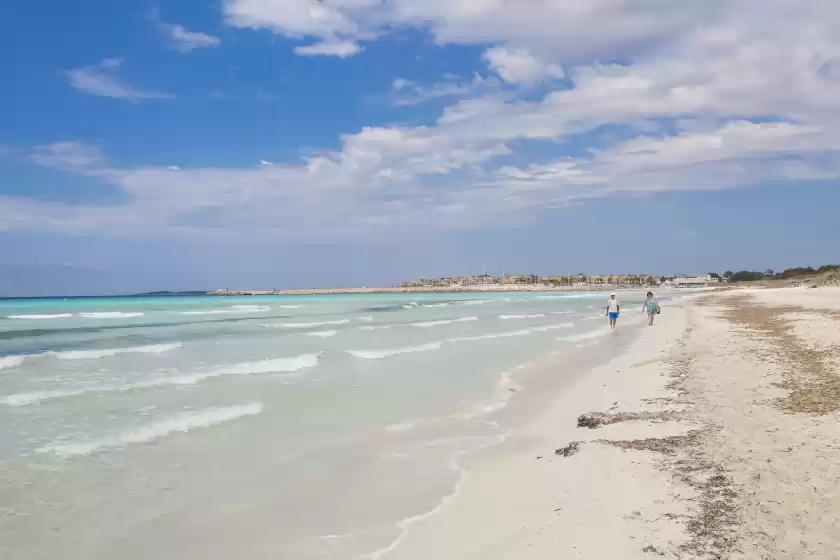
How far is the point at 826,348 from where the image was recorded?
1431 centimetres

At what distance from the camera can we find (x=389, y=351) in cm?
1975

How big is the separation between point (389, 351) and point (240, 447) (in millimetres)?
11488

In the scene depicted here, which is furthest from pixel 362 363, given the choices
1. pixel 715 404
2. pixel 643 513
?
pixel 643 513

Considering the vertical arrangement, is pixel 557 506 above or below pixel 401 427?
above

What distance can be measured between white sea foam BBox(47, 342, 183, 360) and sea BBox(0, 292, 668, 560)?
579 mm

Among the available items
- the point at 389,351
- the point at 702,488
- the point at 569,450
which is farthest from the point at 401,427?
the point at 389,351

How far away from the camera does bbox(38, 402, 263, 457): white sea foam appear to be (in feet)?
27.0

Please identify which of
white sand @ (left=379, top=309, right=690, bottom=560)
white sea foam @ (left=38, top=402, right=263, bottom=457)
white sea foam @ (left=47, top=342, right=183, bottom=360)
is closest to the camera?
white sand @ (left=379, top=309, right=690, bottom=560)

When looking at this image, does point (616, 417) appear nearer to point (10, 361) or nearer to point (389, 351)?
point (389, 351)

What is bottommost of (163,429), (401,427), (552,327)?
(552,327)

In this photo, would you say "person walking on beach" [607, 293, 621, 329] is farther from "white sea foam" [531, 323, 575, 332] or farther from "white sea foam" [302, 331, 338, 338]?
"white sea foam" [302, 331, 338, 338]

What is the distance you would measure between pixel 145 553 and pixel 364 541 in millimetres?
1808

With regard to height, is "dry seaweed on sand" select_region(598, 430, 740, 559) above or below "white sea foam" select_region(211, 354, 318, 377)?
above

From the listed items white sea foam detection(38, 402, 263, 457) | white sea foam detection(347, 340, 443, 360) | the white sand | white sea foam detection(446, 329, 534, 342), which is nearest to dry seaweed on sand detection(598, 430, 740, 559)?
the white sand
